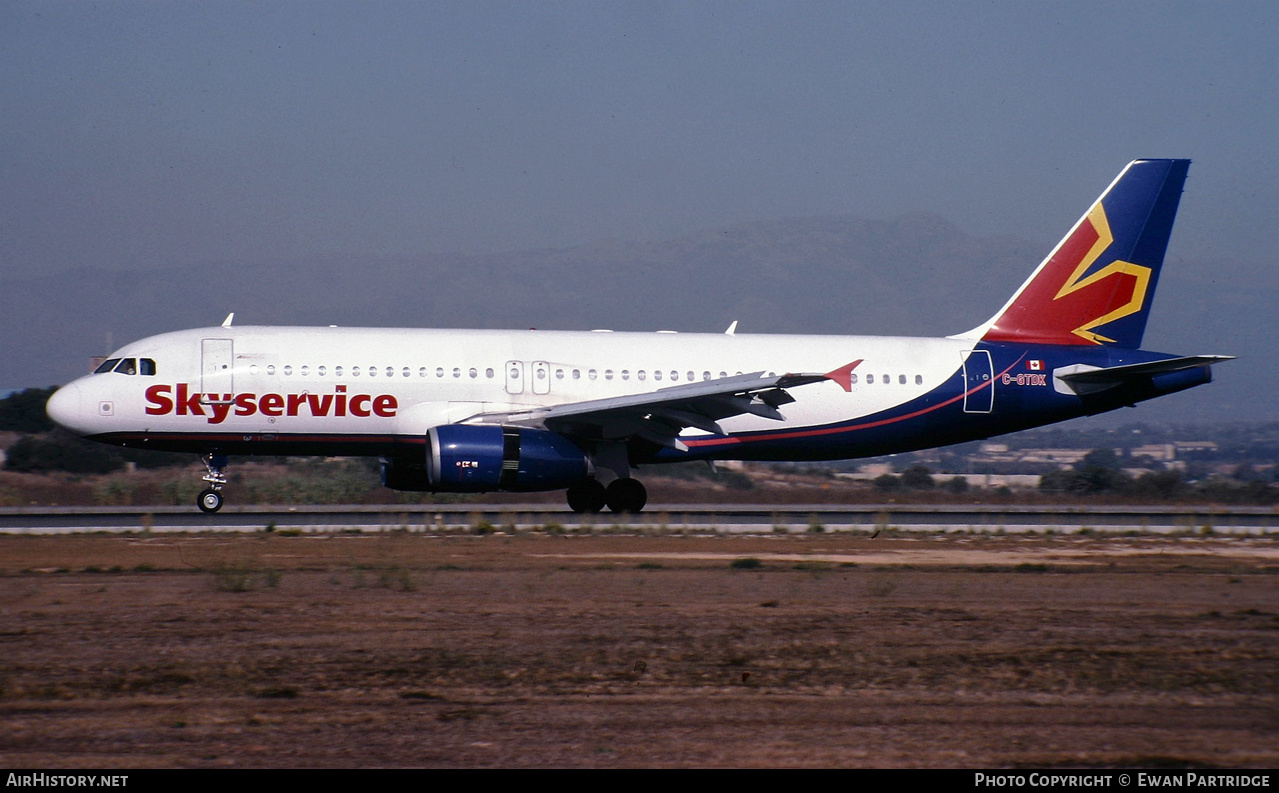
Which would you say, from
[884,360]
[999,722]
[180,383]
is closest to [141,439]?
[180,383]

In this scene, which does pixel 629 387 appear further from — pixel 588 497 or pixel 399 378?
pixel 399 378

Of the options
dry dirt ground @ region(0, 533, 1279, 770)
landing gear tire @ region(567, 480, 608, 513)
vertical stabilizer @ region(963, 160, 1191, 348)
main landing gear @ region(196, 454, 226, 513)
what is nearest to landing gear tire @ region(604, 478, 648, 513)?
landing gear tire @ region(567, 480, 608, 513)

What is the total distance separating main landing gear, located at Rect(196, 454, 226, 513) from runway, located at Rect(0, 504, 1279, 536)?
21cm

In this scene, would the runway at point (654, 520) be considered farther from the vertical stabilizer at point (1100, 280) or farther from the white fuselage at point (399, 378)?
the vertical stabilizer at point (1100, 280)

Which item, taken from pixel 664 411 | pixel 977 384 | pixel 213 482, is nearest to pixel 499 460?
pixel 664 411

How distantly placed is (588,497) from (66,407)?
9.64 meters

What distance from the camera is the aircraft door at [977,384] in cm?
2555

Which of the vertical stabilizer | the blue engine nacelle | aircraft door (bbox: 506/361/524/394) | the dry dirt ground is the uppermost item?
the vertical stabilizer

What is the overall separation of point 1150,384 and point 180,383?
19.1m

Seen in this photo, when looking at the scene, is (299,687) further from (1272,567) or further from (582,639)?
(1272,567)

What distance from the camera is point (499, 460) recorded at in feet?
69.2

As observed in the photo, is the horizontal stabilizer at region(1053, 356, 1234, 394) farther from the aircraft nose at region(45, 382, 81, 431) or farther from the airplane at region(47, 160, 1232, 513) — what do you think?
the aircraft nose at region(45, 382, 81, 431)

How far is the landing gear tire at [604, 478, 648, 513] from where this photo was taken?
23.5m

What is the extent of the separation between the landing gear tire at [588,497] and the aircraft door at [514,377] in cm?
220
